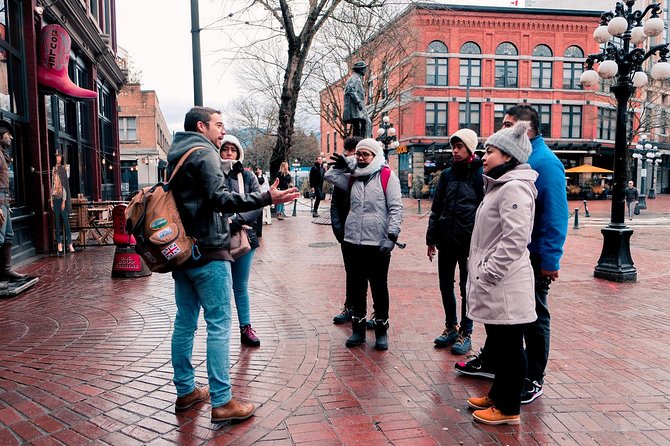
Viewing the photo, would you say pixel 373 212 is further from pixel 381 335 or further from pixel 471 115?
pixel 471 115

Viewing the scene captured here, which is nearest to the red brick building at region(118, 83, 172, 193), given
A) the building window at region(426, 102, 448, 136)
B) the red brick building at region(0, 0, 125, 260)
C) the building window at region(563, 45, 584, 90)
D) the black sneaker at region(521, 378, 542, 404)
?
the building window at region(426, 102, 448, 136)

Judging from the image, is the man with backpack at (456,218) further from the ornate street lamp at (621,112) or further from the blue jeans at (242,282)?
the ornate street lamp at (621,112)

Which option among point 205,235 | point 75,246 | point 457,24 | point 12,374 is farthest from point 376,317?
point 457,24

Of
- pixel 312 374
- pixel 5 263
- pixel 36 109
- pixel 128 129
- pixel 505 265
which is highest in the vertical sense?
pixel 128 129

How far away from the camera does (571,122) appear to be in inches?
1657

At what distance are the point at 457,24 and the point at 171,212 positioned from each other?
133 ft

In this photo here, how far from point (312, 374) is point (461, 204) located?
→ 76.4 inches

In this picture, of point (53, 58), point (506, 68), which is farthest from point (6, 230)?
point (506, 68)

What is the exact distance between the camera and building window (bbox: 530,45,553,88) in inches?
1626

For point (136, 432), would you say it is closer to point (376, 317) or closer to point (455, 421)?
point (455, 421)

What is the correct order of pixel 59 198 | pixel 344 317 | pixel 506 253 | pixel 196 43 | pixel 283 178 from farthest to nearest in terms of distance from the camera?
pixel 283 178 → pixel 59 198 → pixel 196 43 → pixel 344 317 → pixel 506 253

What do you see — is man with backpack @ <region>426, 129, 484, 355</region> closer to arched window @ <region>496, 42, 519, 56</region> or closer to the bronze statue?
the bronze statue

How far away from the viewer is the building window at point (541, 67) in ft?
136

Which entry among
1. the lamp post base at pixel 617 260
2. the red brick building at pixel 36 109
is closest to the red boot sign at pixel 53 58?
the red brick building at pixel 36 109
